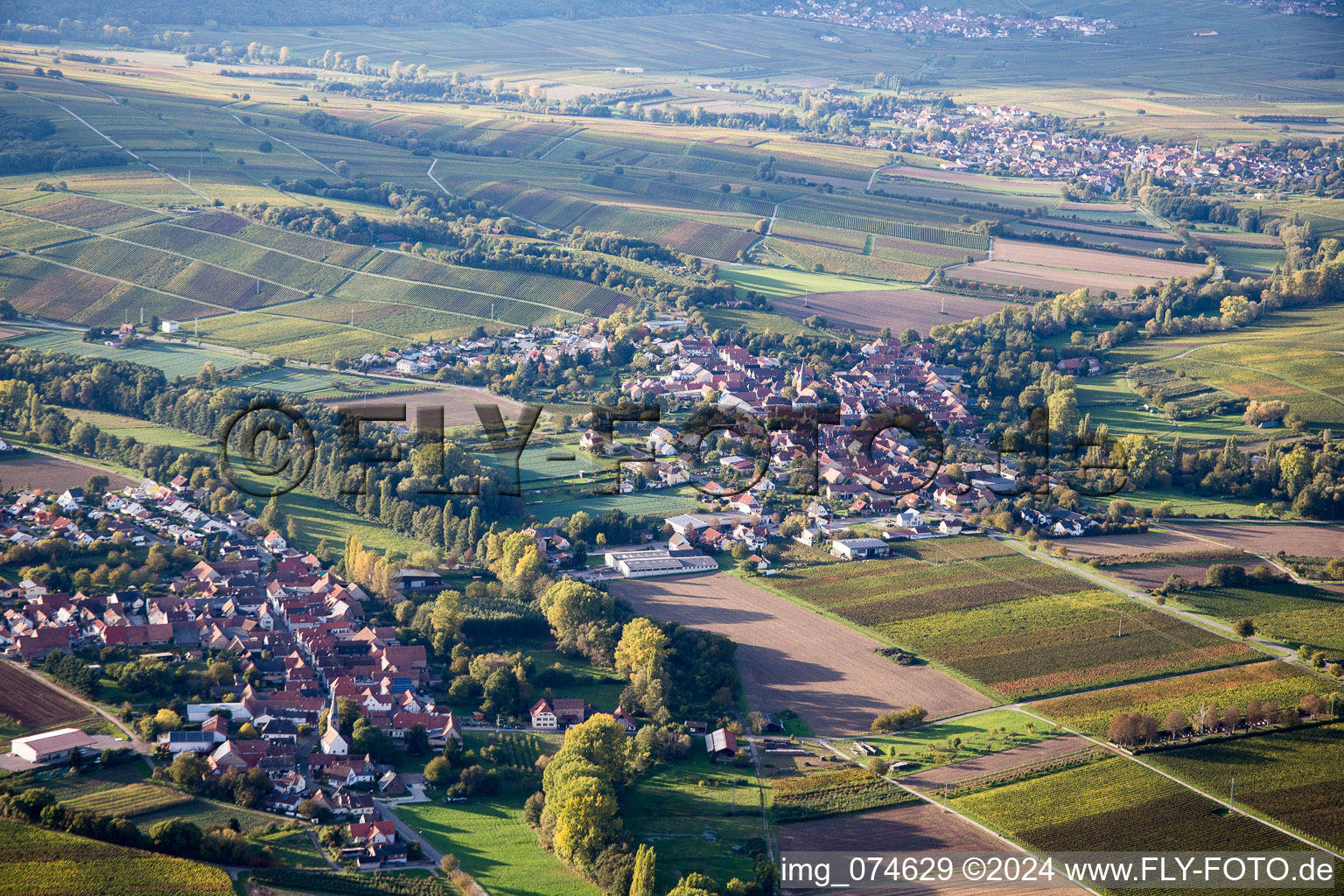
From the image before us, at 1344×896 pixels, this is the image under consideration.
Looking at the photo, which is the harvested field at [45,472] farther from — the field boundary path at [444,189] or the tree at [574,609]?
the field boundary path at [444,189]

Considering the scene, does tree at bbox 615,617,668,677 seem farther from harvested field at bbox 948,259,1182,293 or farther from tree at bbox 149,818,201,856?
harvested field at bbox 948,259,1182,293

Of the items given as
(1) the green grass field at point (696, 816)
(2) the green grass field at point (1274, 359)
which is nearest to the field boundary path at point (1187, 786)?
(1) the green grass field at point (696, 816)

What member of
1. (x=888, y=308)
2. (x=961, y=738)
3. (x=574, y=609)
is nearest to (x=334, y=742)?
(x=574, y=609)

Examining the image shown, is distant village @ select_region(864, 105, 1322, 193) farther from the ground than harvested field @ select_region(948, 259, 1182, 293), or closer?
farther from the ground

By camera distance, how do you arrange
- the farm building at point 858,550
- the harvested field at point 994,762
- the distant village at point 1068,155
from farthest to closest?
the distant village at point 1068,155
the farm building at point 858,550
the harvested field at point 994,762

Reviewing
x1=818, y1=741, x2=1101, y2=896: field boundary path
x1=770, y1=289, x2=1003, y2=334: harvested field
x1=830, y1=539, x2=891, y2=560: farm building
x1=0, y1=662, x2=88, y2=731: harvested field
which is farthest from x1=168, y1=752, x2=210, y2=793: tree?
x1=770, y1=289, x2=1003, y2=334: harvested field
